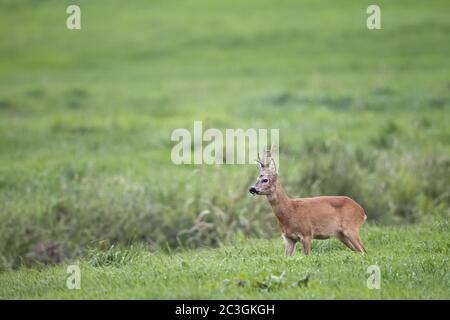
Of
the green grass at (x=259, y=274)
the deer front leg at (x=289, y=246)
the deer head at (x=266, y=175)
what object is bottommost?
the green grass at (x=259, y=274)

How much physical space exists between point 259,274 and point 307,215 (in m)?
1.38

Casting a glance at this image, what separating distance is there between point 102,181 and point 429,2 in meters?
28.1

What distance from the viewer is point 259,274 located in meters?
10.2

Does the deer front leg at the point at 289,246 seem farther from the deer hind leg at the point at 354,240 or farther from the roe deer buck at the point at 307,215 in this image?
the deer hind leg at the point at 354,240

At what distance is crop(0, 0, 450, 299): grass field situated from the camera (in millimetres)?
11492

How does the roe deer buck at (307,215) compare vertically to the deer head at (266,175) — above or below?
below

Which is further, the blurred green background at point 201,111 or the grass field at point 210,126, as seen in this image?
the blurred green background at point 201,111

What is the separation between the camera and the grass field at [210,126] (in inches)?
Answer: 452

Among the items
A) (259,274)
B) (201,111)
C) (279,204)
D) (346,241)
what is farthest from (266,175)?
(201,111)

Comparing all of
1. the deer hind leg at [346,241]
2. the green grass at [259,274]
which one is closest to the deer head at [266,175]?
the green grass at [259,274]

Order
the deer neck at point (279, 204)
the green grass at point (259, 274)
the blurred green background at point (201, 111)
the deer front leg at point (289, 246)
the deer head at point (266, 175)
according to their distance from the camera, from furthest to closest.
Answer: the blurred green background at point (201, 111), the deer front leg at point (289, 246), the deer neck at point (279, 204), the deer head at point (266, 175), the green grass at point (259, 274)

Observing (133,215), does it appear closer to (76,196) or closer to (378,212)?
(76,196)

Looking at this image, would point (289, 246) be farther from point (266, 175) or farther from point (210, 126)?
point (210, 126)

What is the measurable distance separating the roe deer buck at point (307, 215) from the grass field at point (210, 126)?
1.05 ft
